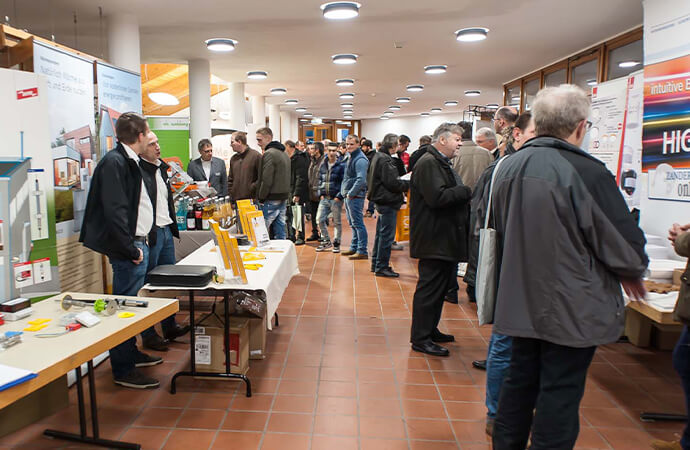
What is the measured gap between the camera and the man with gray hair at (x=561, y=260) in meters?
1.70

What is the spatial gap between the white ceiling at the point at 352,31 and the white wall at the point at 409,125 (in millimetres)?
10973

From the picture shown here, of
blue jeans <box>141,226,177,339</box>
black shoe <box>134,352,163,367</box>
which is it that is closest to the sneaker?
blue jeans <box>141,226,177,339</box>

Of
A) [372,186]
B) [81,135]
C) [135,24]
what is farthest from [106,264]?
[372,186]

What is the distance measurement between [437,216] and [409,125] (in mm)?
18355

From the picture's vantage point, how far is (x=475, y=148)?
5.23 metres

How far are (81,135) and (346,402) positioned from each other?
8.72ft

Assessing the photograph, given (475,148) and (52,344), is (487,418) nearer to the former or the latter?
(52,344)

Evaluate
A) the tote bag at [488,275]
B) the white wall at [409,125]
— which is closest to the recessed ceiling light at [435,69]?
the tote bag at [488,275]

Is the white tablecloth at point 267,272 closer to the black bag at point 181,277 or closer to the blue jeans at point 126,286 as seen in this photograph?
the black bag at point 181,277

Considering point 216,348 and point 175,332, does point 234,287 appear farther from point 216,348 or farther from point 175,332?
point 175,332

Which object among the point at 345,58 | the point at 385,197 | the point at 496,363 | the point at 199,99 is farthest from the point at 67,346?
the point at 199,99

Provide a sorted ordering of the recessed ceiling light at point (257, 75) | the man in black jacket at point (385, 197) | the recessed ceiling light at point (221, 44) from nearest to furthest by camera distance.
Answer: the man in black jacket at point (385, 197), the recessed ceiling light at point (221, 44), the recessed ceiling light at point (257, 75)

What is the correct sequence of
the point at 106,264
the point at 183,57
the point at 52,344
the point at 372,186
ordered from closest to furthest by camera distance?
the point at 52,344, the point at 106,264, the point at 372,186, the point at 183,57

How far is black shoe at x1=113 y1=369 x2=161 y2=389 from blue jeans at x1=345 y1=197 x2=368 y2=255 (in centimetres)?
405
